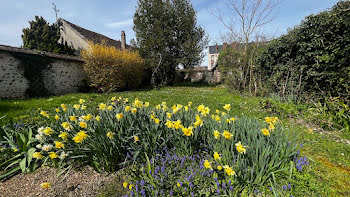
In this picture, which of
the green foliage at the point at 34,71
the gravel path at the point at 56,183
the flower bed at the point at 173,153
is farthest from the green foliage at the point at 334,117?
the green foliage at the point at 34,71

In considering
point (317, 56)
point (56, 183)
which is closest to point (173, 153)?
point (56, 183)

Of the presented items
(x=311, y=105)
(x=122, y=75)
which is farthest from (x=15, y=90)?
(x=311, y=105)

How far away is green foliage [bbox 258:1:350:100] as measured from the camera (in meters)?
4.23

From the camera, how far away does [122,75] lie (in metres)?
13.4

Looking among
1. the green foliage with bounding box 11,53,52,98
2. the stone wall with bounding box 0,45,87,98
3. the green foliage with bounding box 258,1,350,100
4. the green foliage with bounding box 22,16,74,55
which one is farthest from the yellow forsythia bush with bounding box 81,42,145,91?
the green foliage with bounding box 258,1,350,100

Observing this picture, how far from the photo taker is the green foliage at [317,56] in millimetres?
4230

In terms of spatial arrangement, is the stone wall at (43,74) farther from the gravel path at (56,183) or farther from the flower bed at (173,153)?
the gravel path at (56,183)

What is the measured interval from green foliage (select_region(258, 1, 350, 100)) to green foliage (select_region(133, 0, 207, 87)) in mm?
12360

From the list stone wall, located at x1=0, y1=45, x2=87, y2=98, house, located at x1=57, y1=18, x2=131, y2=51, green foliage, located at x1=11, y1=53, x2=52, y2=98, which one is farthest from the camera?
house, located at x1=57, y1=18, x2=131, y2=51

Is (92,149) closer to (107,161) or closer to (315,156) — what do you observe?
(107,161)

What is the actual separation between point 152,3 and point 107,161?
19.7m

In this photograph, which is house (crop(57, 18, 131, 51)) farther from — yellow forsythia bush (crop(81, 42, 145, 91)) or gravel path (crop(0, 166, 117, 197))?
gravel path (crop(0, 166, 117, 197))

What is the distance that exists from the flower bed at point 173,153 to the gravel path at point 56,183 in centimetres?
10

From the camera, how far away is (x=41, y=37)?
1524cm
